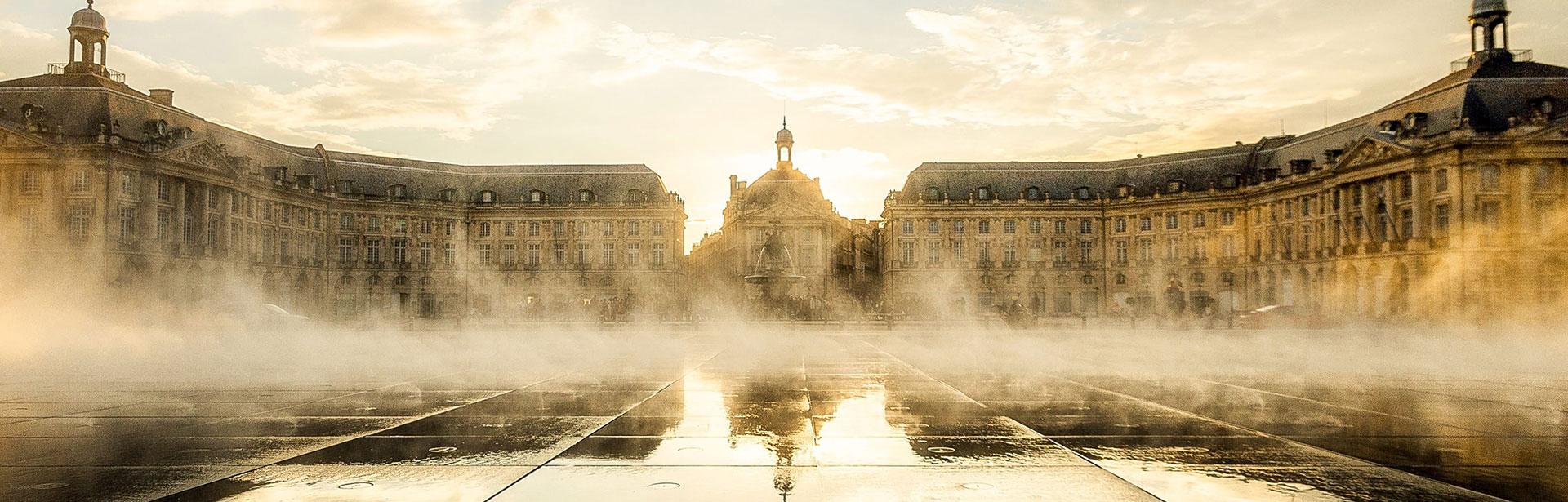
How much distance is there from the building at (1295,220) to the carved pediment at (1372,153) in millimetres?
126

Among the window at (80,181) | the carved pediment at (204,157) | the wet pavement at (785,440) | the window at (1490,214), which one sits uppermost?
the carved pediment at (204,157)

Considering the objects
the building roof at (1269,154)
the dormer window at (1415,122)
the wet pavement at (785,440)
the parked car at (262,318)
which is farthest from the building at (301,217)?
the dormer window at (1415,122)

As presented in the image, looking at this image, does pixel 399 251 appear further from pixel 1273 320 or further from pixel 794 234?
pixel 1273 320

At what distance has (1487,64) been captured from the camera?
6712cm

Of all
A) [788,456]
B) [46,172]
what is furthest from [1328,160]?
[46,172]

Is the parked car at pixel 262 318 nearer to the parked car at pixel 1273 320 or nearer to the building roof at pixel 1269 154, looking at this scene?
the parked car at pixel 1273 320

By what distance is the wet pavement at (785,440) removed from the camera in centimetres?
778

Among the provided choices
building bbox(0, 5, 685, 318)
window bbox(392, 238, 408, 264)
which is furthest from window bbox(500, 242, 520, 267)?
window bbox(392, 238, 408, 264)

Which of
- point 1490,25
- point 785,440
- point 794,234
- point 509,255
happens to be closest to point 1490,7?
point 1490,25

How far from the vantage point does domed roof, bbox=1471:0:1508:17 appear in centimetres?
6856

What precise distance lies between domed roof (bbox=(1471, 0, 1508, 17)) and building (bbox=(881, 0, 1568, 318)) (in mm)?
112

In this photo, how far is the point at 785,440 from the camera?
1052 centimetres

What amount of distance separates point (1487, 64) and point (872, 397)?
70.7 metres

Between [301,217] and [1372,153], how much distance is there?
8555 centimetres
